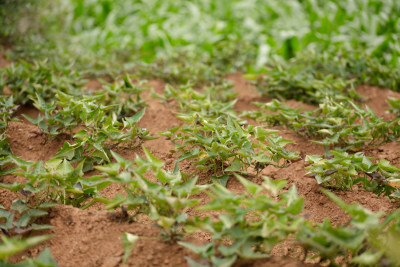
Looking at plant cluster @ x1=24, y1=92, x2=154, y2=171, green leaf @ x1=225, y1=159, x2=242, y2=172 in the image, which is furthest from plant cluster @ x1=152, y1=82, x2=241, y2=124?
green leaf @ x1=225, y1=159, x2=242, y2=172

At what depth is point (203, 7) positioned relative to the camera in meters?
5.67

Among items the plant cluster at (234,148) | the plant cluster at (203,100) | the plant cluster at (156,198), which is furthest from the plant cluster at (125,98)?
the plant cluster at (156,198)

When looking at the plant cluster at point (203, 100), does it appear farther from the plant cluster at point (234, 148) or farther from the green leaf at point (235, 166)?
the green leaf at point (235, 166)

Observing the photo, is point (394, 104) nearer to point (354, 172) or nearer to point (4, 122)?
point (354, 172)

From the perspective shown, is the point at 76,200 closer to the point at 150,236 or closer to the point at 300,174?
the point at 150,236

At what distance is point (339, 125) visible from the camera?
2.46 metres

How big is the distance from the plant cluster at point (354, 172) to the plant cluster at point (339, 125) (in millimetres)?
311

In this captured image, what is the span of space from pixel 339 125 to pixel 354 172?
678 millimetres

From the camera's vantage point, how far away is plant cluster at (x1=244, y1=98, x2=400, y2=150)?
240 cm

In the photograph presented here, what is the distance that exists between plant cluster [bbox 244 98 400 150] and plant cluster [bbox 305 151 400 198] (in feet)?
1.02

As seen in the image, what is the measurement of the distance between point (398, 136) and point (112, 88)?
1952 millimetres

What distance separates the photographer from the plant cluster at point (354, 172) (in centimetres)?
190

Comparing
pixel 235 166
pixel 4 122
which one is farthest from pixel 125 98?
pixel 235 166

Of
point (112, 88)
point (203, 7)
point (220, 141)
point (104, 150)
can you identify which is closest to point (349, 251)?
point (220, 141)
